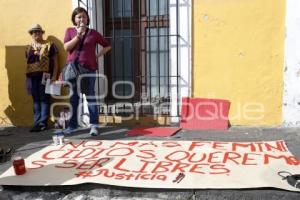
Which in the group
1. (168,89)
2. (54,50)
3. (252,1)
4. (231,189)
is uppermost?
(252,1)

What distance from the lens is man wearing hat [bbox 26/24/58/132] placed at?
657cm

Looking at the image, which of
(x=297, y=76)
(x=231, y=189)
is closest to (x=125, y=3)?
(x=297, y=76)

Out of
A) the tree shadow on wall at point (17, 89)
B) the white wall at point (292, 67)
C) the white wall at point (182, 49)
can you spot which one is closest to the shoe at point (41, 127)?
the tree shadow on wall at point (17, 89)

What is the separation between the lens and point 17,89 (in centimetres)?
709

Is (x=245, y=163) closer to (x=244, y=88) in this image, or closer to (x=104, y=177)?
(x=104, y=177)

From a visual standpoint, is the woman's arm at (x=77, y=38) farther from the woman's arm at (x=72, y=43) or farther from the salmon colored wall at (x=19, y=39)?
the salmon colored wall at (x=19, y=39)

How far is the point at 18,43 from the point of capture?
698 cm

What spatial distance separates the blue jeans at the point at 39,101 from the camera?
668 centimetres

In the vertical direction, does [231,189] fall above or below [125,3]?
below

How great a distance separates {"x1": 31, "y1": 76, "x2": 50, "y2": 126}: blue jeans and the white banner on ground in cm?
140

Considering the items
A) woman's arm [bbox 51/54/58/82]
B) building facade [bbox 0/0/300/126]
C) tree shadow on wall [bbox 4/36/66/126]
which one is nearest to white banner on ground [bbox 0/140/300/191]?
building facade [bbox 0/0/300/126]

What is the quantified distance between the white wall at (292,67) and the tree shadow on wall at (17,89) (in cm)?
432

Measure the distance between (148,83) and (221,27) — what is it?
1.63 metres

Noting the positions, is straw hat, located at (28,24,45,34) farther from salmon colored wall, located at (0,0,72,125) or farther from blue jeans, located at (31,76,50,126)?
blue jeans, located at (31,76,50,126)
